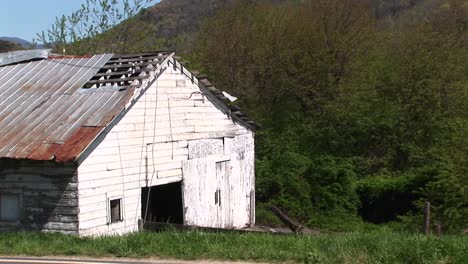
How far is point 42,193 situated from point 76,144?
165 centimetres

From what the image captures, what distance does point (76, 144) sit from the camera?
14844 mm

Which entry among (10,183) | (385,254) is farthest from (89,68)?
(385,254)

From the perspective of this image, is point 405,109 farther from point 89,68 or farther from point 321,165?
point 89,68

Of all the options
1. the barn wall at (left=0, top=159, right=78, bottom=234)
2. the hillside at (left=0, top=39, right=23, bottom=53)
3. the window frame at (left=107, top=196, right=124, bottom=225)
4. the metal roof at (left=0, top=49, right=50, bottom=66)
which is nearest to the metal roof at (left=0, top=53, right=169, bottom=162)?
the metal roof at (left=0, top=49, right=50, bottom=66)

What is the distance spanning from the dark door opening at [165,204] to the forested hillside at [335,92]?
491cm

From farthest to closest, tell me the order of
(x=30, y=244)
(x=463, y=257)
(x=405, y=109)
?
(x=405, y=109), (x=30, y=244), (x=463, y=257)

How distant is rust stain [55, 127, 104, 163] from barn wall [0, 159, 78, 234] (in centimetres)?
51

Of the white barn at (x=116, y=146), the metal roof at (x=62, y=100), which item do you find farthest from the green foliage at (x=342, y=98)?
the metal roof at (x=62, y=100)

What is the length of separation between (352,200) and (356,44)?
409 inches

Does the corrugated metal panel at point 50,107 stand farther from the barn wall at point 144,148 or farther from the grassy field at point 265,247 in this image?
the grassy field at point 265,247

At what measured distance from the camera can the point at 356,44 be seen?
33000 millimetres

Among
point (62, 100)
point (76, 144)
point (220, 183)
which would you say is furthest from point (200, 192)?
point (76, 144)

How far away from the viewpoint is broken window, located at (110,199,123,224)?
16.4 m

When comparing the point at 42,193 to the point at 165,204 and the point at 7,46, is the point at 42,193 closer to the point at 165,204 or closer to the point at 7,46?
the point at 165,204
